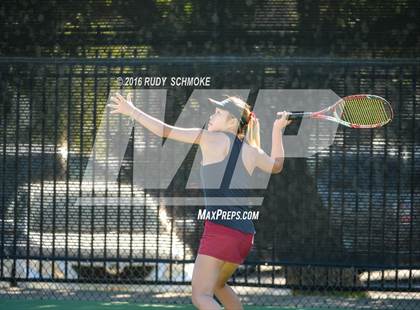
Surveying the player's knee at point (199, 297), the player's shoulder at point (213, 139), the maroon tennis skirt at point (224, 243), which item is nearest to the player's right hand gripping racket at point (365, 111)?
the player's shoulder at point (213, 139)

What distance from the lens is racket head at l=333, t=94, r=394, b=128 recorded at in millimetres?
7234

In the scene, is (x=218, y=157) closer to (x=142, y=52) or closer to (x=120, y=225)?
(x=120, y=225)

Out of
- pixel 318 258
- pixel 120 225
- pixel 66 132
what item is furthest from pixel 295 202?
pixel 66 132

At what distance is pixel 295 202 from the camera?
8680mm

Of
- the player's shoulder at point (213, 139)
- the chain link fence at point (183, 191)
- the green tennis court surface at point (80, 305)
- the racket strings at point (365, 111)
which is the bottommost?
the green tennis court surface at point (80, 305)

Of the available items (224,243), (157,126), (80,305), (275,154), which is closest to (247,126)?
(275,154)

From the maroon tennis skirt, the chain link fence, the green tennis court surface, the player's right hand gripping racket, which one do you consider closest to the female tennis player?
the maroon tennis skirt

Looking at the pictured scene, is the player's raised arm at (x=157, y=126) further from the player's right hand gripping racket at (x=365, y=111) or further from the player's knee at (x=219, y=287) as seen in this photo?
the player's right hand gripping racket at (x=365, y=111)

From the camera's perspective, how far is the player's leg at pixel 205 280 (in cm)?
571

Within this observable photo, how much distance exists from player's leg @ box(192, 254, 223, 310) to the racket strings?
81.4 inches

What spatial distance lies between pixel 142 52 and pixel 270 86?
1.95m

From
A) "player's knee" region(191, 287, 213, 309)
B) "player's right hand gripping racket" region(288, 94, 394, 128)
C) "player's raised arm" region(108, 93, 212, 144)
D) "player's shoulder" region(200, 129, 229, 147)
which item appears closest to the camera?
"player's knee" region(191, 287, 213, 309)

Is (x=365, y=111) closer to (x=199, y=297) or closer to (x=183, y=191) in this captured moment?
(x=183, y=191)

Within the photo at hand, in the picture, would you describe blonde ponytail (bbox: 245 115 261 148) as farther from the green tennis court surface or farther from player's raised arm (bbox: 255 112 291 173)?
the green tennis court surface
